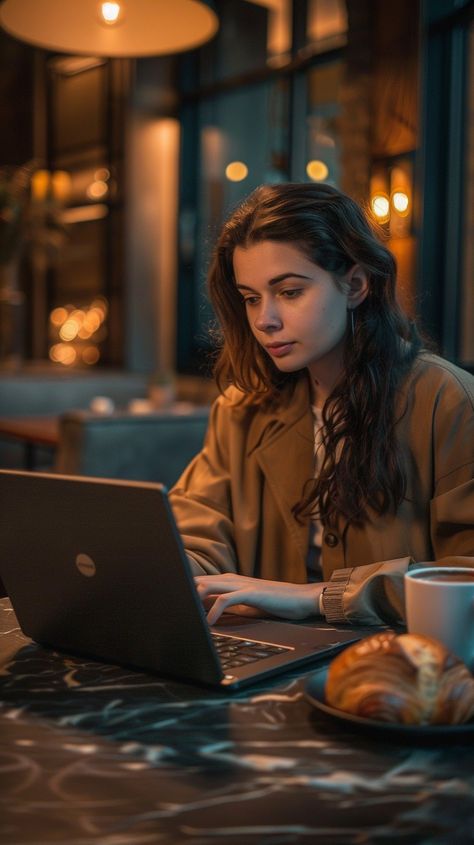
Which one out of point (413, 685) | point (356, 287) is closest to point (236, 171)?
point (356, 287)

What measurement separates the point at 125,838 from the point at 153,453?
2.91m

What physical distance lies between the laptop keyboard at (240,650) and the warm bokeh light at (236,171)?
4.98 m

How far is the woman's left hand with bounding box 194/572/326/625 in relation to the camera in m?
1.25

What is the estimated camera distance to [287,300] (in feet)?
4.85

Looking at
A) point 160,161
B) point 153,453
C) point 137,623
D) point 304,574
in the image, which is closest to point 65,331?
point 160,161

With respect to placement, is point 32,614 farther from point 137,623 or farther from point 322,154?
point 322,154

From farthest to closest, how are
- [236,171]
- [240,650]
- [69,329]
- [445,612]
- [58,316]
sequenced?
[58,316]
[69,329]
[236,171]
[240,650]
[445,612]

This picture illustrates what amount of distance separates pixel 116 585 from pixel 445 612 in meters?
0.33

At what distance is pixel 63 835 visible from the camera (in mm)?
668

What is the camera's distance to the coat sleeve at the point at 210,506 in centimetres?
155

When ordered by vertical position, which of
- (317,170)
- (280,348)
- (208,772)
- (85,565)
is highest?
(317,170)

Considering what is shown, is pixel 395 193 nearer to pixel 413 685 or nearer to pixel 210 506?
pixel 210 506

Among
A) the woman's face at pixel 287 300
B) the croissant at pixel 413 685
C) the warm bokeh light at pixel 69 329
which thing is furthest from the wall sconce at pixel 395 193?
the croissant at pixel 413 685

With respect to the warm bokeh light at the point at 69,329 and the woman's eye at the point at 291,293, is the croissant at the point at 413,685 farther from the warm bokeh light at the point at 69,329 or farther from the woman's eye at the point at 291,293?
the warm bokeh light at the point at 69,329
